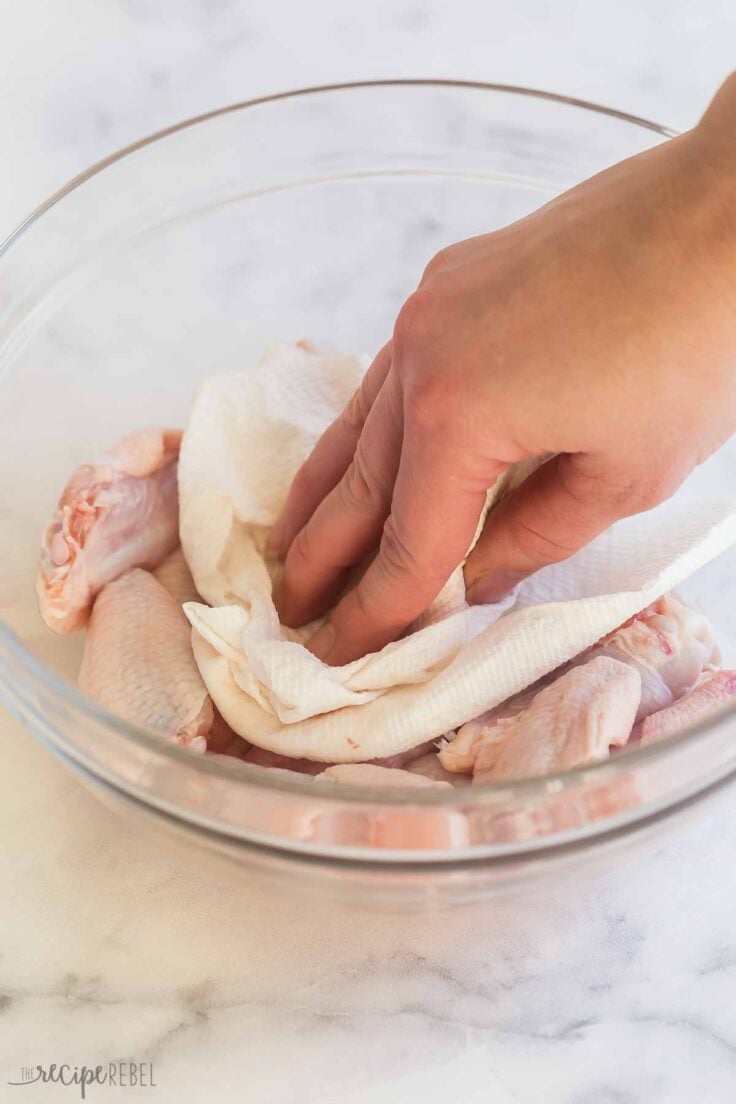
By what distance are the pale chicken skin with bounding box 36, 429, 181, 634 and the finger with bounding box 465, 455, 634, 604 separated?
1.14ft

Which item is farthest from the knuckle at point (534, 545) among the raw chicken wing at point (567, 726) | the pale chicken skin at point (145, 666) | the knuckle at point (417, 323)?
the pale chicken skin at point (145, 666)

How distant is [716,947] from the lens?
109cm

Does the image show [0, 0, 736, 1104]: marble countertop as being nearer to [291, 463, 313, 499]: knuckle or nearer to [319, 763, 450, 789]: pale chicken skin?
[319, 763, 450, 789]: pale chicken skin

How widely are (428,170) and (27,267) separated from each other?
52 centimetres

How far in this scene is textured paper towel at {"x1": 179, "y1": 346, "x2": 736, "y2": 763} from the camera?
110 centimetres

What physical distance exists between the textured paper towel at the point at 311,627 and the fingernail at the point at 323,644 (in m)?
0.03

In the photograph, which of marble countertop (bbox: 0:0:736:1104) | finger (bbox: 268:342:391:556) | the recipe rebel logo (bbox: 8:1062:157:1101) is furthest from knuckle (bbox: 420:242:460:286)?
the recipe rebel logo (bbox: 8:1062:157:1101)

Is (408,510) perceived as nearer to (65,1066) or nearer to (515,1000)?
(515,1000)

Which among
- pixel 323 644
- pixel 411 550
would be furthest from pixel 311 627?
pixel 411 550

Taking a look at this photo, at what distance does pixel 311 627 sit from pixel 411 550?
0.90 ft

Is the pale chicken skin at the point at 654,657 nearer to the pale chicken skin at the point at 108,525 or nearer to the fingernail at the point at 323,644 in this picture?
the fingernail at the point at 323,644

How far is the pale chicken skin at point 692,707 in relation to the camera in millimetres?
1056

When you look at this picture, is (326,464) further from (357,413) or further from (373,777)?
(373,777)

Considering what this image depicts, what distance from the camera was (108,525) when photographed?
4.03 feet
